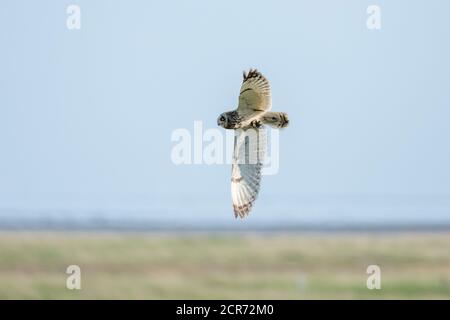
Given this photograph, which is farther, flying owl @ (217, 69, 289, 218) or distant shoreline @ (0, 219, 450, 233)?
distant shoreline @ (0, 219, 450, 233)

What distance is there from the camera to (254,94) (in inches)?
785

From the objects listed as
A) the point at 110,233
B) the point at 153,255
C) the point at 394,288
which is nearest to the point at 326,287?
the point at 394,288

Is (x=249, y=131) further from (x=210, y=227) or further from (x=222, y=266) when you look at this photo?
(x=210, y=227)

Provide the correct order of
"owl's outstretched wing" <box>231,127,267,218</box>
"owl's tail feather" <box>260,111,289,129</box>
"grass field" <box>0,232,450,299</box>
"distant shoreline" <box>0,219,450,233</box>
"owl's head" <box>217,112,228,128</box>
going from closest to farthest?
"owl's tail feather" <box>260,111,289,129</box>, "owl's head" <box>217,112,228,128</box>, "owl's outstretched wing" <box>231,127,267,218</box>, "grass field" <box>0,232,450,299</box>, "distant shoreline" <box>0,219,450,233</box>

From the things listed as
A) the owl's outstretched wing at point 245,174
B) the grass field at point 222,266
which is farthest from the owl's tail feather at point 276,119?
the grass field at point 222,266

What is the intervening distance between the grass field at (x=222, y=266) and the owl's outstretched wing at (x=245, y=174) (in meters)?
5.81

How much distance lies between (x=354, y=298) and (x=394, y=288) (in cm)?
186

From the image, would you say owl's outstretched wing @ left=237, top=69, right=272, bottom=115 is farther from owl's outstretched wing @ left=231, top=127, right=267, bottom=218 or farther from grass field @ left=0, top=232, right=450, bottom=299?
grass field @ left=0, top=232, right=450, bottom=299

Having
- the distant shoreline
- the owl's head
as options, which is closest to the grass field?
the distant shoreline

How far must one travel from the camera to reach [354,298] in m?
26.8

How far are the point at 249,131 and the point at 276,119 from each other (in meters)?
0.48

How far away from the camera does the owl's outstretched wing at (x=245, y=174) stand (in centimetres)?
2039

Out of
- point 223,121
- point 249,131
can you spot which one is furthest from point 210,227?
point 223,121

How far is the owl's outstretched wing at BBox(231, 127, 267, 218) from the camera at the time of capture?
20391 mm
